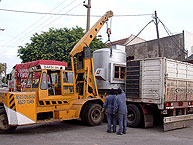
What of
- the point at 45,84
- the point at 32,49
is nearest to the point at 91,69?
the point at 45,84

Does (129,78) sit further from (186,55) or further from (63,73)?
(186,55)

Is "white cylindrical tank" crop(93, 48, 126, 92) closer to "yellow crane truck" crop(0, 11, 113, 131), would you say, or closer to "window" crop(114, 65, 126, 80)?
"window" crop(114, 65, 126, 80)

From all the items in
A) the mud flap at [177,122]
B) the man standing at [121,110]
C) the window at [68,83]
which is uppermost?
the window at [68,83]

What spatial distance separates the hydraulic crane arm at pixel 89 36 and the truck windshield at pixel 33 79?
73.1 inches

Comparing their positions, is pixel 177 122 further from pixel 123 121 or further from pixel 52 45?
pixel 52 45

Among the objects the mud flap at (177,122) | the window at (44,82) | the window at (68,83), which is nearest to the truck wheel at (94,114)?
the window at (68,83)

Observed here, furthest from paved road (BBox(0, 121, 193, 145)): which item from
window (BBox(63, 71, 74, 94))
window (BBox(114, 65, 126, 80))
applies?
window (BBox(114, 65, 126, 80))

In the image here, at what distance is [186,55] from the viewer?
17.3 m

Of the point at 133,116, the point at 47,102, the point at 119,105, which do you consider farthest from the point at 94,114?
the point at 47,102

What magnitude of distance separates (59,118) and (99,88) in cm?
308

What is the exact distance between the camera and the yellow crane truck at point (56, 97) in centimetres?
710

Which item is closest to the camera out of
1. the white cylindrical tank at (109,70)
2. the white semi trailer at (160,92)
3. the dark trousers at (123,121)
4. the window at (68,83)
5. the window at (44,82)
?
the dark trousers at (123,121)

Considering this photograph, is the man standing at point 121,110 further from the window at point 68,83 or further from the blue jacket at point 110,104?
the window at point 68,83

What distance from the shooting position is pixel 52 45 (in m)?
16.8
